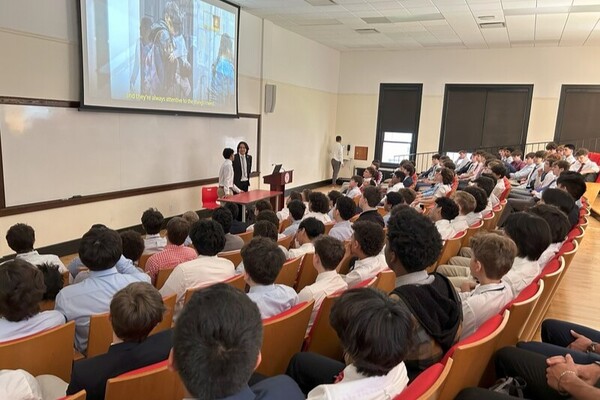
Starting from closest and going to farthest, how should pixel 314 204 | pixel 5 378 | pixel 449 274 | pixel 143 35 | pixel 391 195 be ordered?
pixel 5 378
pixel 449 274
pixel 314 204
pixel 391 195
pixel 143 35

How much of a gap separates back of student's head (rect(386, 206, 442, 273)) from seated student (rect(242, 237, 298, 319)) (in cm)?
61

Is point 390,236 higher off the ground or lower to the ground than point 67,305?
higher

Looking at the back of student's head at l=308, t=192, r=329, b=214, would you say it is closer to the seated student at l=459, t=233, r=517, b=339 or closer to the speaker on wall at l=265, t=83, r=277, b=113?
the seated student at l=459, t=233, r=517, b=339

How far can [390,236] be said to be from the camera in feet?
6.39

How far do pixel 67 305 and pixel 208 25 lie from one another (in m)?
5.92

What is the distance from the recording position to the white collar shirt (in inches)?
47.1

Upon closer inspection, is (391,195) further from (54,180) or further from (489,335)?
(54,180)

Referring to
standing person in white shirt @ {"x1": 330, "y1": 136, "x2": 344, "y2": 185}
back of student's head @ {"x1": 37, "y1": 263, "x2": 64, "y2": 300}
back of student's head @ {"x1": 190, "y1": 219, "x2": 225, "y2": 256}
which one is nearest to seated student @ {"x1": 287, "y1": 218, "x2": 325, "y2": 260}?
back of student's head @ {"x1": 190, "y1": 219, "x2": 225, "y2": 256}

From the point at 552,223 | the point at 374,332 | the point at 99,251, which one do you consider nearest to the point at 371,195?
the point at 552,223

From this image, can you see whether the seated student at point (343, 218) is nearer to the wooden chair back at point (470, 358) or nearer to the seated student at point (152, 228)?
the seated student at point (152, 228)

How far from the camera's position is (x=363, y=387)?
1218 mm

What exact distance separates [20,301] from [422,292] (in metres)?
1.70

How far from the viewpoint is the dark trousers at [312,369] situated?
175 centimetres

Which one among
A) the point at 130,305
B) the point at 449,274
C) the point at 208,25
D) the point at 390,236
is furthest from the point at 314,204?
the point at 208,25
